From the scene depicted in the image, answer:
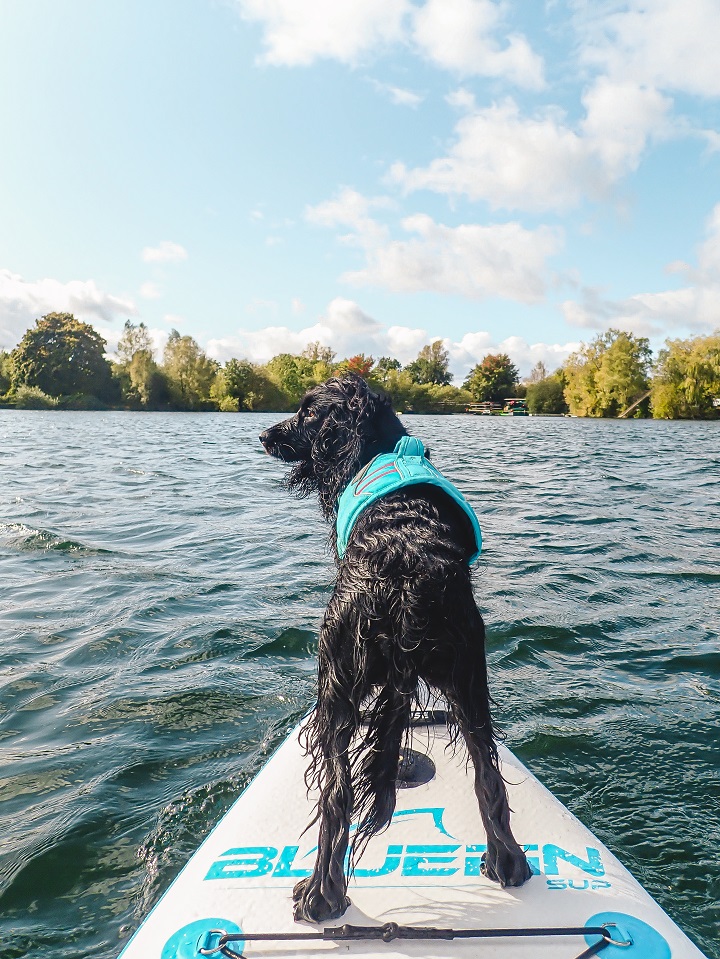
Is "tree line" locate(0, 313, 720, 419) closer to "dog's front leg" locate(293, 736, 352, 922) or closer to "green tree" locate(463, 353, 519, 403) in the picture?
"green tree" locate(463, 353, 519, 403)

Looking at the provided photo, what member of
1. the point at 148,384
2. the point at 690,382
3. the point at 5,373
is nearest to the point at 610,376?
the point at 690,382

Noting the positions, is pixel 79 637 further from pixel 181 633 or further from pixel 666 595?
pixel 666 595

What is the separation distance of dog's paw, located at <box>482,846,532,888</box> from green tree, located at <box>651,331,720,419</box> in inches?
2507

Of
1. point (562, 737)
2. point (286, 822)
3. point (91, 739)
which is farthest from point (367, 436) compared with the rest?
point (91, 739)

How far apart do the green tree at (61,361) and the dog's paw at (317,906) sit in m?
76.5

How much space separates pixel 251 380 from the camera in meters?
75.2

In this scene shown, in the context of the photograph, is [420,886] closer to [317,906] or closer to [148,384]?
[317,906]

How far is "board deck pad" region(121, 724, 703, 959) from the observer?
255 centimetres

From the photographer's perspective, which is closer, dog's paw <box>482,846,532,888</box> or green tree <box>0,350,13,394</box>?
dog's paw <box>482,846,532,888</box>

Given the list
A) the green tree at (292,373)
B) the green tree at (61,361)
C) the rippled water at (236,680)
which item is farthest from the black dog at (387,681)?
the green tree at (61,361)

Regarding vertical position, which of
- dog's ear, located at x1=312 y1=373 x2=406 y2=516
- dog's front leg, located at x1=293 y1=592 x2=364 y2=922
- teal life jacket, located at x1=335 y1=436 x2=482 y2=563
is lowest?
dog's front leg, located at x1=293 y1=592 x2=364 y2=922

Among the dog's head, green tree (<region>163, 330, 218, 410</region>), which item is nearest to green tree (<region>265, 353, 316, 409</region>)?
green tree (<region>163, 330, 218, 410</region>)

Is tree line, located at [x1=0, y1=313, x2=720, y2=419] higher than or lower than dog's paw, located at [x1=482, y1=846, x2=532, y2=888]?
higher

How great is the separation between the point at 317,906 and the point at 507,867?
0.83 m
